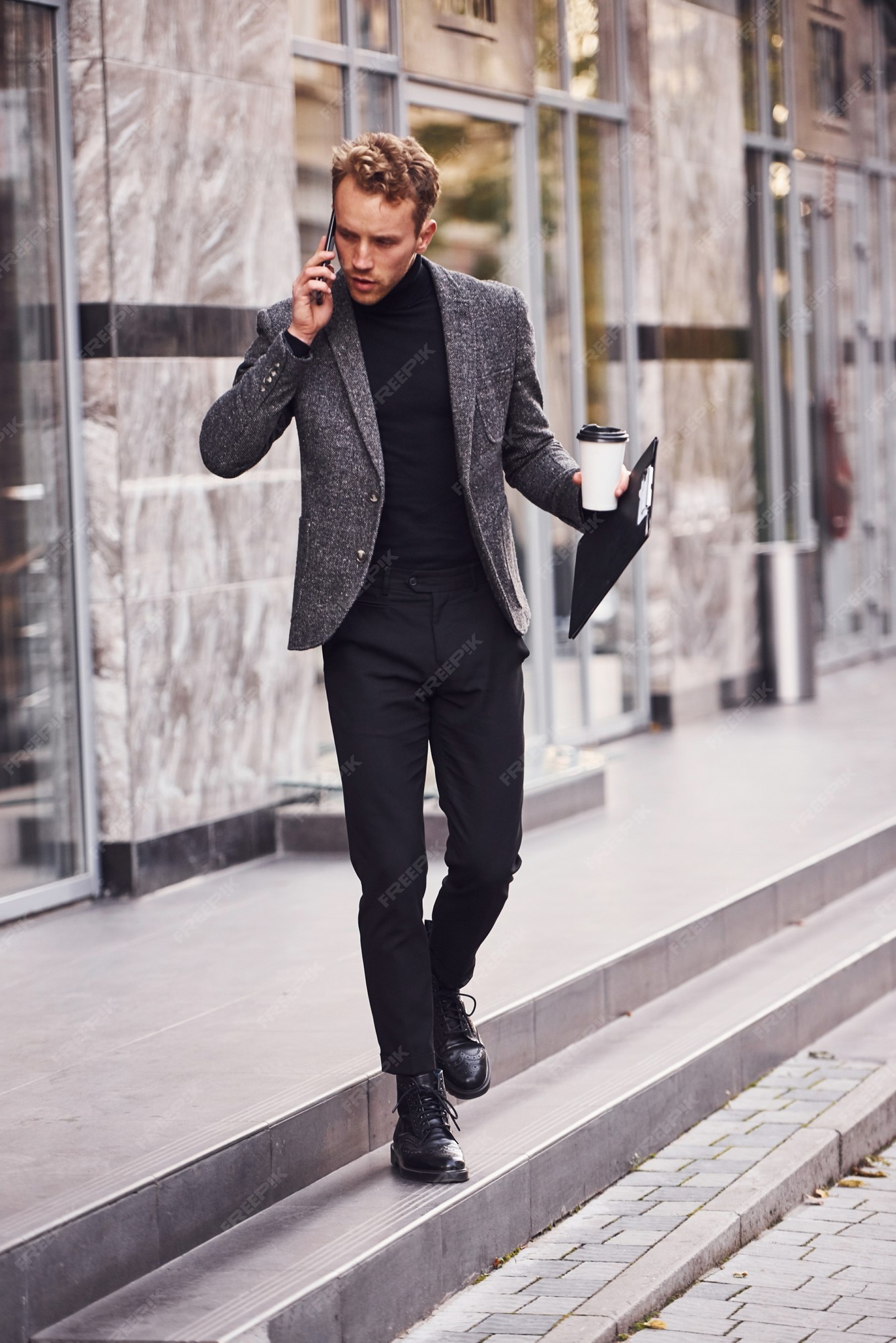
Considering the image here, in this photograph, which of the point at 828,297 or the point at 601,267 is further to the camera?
the point at 828,297

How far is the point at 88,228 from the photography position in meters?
6.32

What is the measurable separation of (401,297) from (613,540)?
661 millimetres

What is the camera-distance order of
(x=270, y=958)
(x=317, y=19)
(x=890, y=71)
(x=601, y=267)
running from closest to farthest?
(x=270, y=958)
(x=317, y=19)
(x=601, y=267)
(x=890, y=71)

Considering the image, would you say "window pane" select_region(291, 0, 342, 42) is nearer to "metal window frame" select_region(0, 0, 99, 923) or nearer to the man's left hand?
"metal window frame" select_region(0, 0, 99, 923)

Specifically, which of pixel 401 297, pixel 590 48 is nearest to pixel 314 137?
pixel 590 48

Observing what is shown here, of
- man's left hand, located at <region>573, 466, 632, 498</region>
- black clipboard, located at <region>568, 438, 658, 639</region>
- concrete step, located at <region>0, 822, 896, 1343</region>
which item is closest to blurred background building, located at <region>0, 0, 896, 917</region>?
concrete step, located at <region>0, 822, 896, 1343</region>

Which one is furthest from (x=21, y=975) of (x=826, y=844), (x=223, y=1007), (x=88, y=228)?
(x=826, y=844)

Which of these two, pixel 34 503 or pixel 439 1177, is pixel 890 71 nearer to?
pixel 34 503

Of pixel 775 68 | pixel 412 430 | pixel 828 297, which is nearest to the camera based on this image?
pixel 412 430

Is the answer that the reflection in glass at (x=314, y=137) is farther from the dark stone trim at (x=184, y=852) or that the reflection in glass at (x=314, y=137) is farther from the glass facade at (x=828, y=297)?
the glass facade at (x=828, y=297)

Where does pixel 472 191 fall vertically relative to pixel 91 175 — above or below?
above

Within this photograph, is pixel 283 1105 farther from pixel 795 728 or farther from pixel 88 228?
pixel 795 728

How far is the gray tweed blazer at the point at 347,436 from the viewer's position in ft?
12.6

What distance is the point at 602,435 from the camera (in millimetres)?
3828
